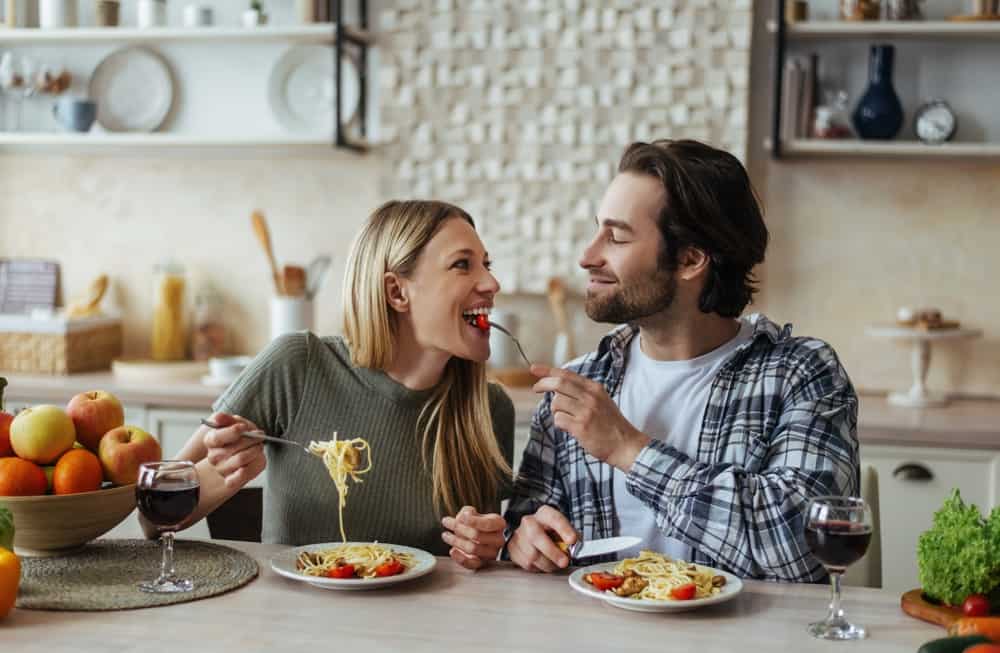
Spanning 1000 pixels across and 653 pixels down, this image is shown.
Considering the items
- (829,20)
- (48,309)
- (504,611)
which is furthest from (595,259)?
(48,309)

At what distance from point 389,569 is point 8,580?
0.51 m

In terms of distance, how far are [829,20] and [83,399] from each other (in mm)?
2760

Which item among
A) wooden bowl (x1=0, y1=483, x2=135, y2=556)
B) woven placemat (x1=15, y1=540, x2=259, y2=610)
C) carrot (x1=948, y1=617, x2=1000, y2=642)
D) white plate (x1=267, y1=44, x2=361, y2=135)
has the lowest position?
woven placemat (x1=15, y1=540, x2=259, y2=610)

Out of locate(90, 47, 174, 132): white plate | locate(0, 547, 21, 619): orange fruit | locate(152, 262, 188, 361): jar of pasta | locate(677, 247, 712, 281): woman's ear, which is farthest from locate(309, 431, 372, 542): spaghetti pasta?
locate(90, 47, 174, 132): white plate

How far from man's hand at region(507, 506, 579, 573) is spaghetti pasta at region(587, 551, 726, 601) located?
10 cm

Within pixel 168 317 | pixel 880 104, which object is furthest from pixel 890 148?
pixel 168 317

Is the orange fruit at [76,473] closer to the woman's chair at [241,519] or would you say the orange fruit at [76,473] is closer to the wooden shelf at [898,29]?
the woman's chair at [241,519]

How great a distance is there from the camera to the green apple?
5.75 ft

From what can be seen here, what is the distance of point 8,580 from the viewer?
1498 millimetres

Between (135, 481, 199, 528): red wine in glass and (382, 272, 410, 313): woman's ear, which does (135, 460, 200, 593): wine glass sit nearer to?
(135, 481, 199, 528): red wine in glass

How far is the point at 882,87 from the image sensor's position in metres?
3.57

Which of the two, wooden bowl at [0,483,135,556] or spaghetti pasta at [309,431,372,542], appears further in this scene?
spaghetti pasta at [309,431,372,542]

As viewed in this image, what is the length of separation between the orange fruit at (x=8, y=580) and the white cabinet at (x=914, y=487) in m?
2.31

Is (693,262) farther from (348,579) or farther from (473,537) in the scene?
(348,579)
